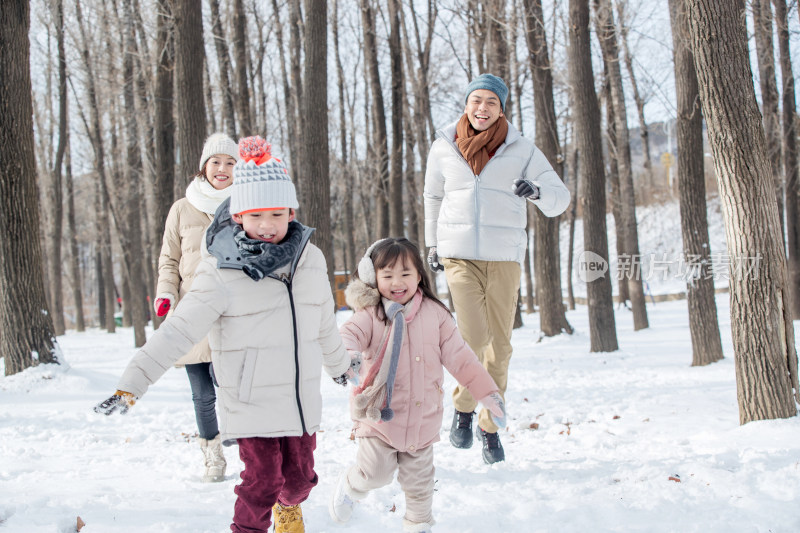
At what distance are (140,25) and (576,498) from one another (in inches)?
664

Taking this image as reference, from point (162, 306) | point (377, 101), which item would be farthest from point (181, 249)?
point (377, 101)

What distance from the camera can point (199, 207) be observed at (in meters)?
4.05

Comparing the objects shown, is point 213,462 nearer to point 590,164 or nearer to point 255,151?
point 255,151

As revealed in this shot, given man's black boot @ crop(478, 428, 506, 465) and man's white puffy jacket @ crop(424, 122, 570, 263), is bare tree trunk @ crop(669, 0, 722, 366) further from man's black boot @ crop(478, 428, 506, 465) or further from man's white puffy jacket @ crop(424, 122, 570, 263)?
man's black boot @ crop(478, 428, 506, 465)

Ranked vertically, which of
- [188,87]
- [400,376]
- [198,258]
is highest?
[188,87]

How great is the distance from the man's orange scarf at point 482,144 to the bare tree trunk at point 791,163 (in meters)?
10.8

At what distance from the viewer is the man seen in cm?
421

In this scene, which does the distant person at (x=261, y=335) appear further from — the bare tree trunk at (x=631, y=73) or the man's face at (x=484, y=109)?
the bare tree trunk at (x=631, y=73)

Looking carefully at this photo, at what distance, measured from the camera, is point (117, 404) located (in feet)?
7.62

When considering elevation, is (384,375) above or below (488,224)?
below

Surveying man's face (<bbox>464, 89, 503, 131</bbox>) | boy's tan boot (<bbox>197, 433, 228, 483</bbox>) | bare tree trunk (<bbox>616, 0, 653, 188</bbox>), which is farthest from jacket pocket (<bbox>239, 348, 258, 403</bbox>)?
bare tree trunk (<bbox>616, 0, 653, 188</bbox>)

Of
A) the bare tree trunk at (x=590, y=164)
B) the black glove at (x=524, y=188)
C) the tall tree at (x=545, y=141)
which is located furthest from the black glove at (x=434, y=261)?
the tall tree at (x=545, y=141)

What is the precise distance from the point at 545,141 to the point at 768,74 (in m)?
5.32

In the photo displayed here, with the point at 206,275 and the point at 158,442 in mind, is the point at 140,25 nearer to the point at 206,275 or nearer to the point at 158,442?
the point at 158,442
